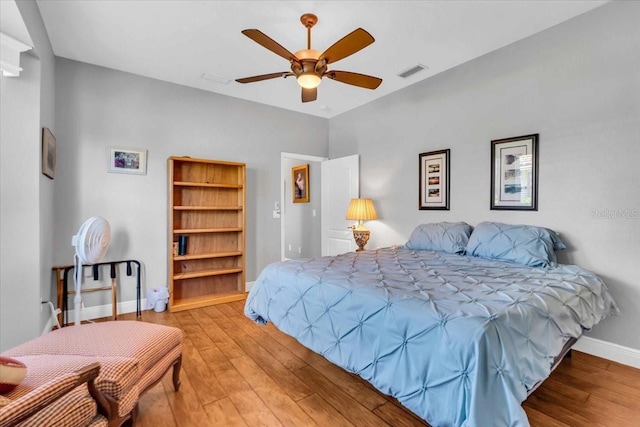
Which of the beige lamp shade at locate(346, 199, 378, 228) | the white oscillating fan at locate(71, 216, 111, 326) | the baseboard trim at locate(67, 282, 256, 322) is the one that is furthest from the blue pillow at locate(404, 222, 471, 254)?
the baseboard trim at locate(67, 282, 256, 322)

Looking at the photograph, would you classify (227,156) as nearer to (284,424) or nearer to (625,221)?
(284,424)

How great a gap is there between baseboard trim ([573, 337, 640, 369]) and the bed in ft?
1.20

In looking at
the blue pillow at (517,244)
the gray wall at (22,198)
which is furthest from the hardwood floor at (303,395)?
the gray wall at (22,198)

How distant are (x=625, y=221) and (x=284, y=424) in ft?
9.28

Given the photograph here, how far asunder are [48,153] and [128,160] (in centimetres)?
86

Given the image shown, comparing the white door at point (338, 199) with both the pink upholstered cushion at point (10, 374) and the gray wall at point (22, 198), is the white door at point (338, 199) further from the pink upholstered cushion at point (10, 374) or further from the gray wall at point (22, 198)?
the pink upholstered cushion at point (10, 374)

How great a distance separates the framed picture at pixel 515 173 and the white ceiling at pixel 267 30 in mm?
987

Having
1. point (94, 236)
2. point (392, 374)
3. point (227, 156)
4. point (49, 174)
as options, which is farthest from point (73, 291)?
point (392, 374)

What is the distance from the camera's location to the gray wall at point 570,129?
232cm

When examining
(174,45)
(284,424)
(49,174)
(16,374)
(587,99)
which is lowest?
(284,424)

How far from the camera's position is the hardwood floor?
1.69 metres

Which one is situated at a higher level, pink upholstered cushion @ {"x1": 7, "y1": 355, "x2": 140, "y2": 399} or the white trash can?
pink upholstered cushion @ {"x1": 7, "y1": 355, "x2": 140, "y2": 399}

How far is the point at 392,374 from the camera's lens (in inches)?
57.2

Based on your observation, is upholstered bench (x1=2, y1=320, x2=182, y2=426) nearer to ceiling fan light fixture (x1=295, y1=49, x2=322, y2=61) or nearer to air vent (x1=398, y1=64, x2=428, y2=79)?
ceiling fan light fixture (x1=295, y1=49, x2=322, y2=61)
